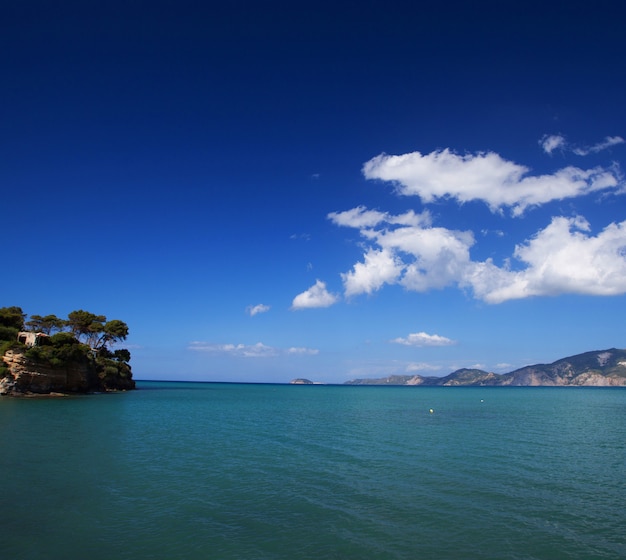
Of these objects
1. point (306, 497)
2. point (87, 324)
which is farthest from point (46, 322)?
point (306, 497)

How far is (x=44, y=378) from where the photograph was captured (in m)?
69.4

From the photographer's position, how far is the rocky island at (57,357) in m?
65.4

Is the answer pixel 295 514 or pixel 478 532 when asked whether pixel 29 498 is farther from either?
pixel 478 532

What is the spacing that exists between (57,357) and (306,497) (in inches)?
2649

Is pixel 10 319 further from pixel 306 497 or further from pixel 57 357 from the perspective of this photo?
pixel 306 497

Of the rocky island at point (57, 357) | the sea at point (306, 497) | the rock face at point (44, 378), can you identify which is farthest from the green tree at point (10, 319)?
the sea at point (306, 497)

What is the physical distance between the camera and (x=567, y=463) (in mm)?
25234

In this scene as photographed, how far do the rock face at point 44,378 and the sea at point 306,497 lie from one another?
37.8 metres

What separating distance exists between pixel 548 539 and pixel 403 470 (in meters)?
9.42

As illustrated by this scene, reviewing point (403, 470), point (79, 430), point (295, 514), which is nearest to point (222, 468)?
point (295, 514)

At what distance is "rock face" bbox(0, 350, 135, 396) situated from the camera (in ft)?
213

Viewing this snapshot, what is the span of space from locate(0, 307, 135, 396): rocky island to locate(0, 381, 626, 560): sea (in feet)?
125

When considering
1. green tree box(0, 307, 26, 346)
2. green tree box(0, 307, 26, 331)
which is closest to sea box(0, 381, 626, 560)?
green tree box(0, 307, 26, 346)

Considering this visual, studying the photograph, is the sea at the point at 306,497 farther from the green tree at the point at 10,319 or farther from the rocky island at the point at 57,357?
the green tree at the point at 10,319
